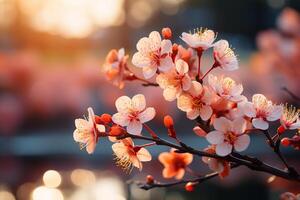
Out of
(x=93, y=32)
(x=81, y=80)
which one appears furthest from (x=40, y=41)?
(x=81, y=80)

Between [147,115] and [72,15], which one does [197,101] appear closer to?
[147,115]

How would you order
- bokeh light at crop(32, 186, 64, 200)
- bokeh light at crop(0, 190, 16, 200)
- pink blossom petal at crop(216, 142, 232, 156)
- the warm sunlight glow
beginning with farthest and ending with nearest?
1. the warm sunlight glow
2. bokeh light at crop(0, 190, 16, 200)
3. bokeh light at crop(32, 186, 64, 200)
4. pink blossom petal at crop(216, 142, 232, 156)

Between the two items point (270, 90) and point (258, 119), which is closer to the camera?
point (258, 119)

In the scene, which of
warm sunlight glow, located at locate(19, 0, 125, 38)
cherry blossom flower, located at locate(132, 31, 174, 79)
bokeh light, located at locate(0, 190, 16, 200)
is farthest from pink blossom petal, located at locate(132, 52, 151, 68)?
warm sunlight glow, located at locate(19, 0, 125, 38)

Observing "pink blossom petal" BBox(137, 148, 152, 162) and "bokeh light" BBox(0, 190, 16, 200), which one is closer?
"pink blossom petal" BBox(137, 148, 152, 162)

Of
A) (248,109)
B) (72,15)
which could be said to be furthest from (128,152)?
(72,15)

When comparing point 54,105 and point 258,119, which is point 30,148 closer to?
point 54,105

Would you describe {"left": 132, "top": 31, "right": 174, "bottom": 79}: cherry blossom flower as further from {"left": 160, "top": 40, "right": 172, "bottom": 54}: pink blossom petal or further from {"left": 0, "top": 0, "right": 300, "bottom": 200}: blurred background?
{"left": 0, "top": 0, "right": 300, "bottom": 200}: blurred background

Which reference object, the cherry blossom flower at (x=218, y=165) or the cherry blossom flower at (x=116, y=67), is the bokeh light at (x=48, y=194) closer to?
the cherry blossom flower at (x=116, y=67)
